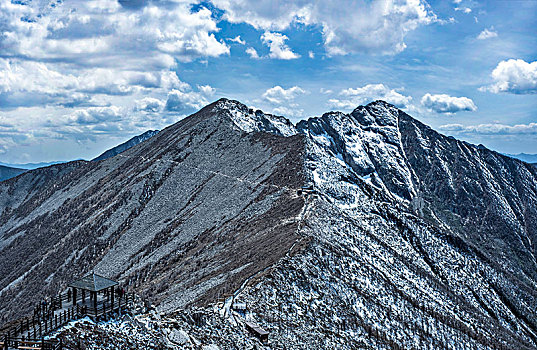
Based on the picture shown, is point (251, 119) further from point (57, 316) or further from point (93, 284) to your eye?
point (57, 316)

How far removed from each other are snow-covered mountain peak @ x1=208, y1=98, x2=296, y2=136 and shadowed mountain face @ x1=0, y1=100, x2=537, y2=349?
1.91 metres

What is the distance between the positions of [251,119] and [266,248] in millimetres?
104875

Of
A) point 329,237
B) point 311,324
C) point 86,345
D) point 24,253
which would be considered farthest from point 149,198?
point 86,345

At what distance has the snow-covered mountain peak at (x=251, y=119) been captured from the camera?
500ft

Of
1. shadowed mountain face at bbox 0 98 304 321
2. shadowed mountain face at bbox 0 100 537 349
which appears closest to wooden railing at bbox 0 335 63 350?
shadowed mountain face at bbox 0 100 537 349

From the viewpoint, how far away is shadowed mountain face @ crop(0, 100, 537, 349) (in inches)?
1949

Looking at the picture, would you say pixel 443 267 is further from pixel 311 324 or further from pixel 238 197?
pixel 311 324

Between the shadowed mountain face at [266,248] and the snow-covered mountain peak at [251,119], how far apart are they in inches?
75.4

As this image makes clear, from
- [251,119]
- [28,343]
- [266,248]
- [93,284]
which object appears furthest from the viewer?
[251,119]

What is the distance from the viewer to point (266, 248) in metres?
60.7

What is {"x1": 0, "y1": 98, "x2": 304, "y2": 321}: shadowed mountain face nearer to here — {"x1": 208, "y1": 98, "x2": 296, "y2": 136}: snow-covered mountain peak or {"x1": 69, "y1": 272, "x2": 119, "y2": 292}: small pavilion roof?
{"x1": 208, "y1": 98, "x2": 296, "y2": 136}: snow-covered mountain peak

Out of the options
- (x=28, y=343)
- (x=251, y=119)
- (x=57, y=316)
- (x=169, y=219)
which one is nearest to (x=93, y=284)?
(x=57, y=316)

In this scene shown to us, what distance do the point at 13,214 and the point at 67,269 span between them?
72.5 m

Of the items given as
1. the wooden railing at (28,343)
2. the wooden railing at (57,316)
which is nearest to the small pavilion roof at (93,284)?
the wooden railing at (57,316)
